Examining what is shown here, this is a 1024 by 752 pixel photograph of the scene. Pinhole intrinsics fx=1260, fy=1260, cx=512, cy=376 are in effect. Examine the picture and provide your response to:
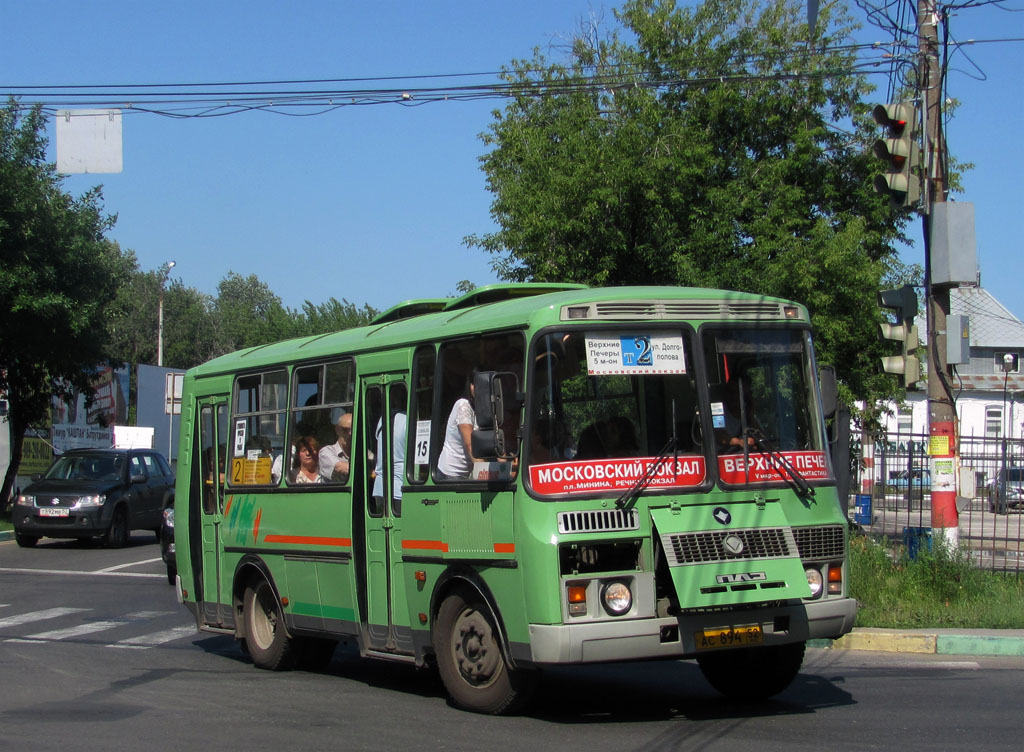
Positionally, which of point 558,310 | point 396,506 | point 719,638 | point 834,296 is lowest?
point 719,638

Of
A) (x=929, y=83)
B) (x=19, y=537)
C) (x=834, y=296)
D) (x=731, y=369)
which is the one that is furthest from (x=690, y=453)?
(x=19, y=537)

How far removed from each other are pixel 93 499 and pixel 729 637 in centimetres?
1786

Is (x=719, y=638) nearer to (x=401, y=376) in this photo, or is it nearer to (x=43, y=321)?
(x=401, y=376)

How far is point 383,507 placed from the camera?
29.1ft

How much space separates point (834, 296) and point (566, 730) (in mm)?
16383

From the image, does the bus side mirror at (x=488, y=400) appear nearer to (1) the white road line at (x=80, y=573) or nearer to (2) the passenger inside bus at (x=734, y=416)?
(2) the passenger inside bus at (x=734, y=416)

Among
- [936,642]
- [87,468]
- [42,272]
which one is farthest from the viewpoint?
[42,272]

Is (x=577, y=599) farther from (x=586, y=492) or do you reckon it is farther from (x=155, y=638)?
(x=155, y=638)

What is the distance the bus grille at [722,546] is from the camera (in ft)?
23.8

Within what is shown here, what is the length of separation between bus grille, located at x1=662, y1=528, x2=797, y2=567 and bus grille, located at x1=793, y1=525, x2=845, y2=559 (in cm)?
12

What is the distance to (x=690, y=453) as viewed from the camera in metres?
7.58

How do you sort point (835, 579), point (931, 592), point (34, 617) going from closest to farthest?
1. point (835, 579)
2. point (931, 592)
3. point (34, 617)


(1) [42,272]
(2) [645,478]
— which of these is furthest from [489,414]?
(1) [42,272]

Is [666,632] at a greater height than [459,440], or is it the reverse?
[459,440]
